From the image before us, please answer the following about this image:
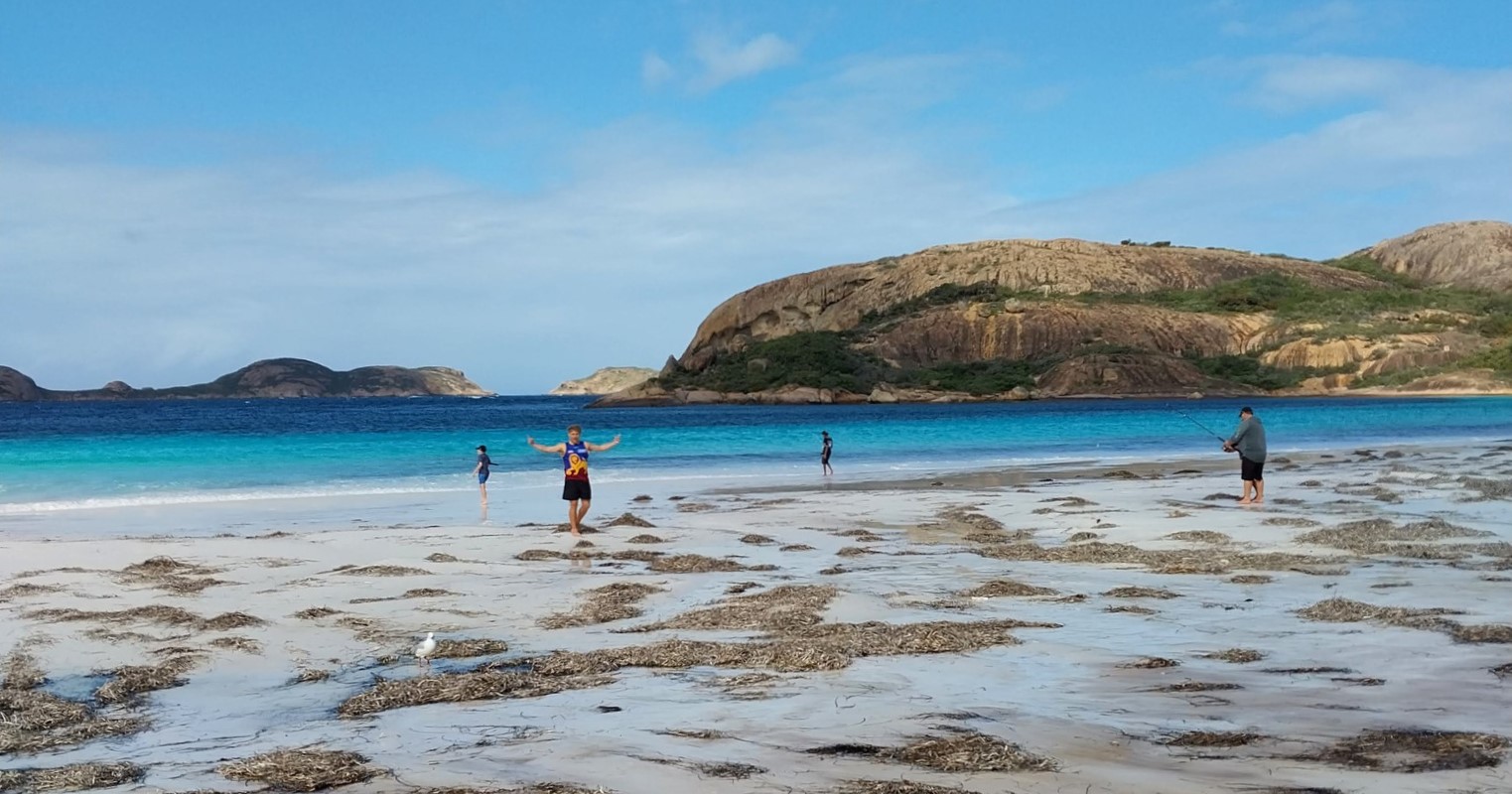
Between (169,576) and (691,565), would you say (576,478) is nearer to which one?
(691,565)

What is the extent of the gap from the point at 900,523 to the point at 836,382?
116020 millimetres

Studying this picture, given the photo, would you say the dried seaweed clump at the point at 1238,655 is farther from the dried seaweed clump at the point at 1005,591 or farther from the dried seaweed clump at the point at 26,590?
the dried seaweed clump at the point at 26,590

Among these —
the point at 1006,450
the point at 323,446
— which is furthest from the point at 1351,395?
the point at 323,446

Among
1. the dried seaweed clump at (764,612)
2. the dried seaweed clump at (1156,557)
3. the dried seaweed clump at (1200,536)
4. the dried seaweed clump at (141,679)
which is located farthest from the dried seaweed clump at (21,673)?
the dried seaweed clump at (1200,536)

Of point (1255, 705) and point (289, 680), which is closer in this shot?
point (1255, 705)

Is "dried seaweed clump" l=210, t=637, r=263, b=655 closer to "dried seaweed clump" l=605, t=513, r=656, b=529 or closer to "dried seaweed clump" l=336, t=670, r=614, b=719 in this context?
"dried seaweed clump" l=336, t=670, r=614, b=719

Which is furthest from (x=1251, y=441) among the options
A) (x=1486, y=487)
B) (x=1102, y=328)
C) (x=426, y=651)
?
(x=1102, y=328)

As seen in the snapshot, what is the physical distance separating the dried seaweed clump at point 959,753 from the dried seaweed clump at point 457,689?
92.9 inches

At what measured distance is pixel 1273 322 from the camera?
478ft

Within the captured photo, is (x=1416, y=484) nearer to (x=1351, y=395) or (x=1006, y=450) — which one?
(x=1006, y=450)

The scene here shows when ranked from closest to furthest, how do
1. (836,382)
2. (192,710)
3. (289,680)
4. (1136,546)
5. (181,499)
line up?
(192,710)
(289,680)
(1136,546)
(181,499)
(836,382)

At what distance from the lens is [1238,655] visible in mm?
8508

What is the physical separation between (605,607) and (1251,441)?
14676 millimetres

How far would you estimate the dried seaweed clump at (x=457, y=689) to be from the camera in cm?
753
